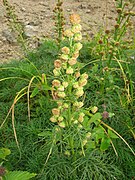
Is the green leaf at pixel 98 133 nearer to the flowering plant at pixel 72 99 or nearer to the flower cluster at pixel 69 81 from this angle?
the flowering plant at pixel 72 99

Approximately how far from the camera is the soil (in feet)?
15.5

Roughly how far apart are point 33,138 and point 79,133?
0.73 metres

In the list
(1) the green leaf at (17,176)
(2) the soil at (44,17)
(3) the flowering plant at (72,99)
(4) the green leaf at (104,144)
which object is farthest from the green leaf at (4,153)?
(2) the soil at (44,17)

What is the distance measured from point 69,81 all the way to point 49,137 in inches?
22.7

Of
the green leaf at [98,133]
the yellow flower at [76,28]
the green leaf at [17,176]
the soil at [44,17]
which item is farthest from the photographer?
the soil at [44,17]

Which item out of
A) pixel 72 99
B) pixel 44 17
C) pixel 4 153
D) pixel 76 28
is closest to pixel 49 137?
pixel 4 153

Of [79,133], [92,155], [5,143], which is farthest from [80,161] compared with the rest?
[5,143]

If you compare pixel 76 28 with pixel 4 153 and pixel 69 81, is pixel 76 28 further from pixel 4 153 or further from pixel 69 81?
pixel 4 153

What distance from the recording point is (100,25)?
5.00 meters

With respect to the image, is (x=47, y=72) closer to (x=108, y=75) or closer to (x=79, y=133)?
(x=108, y=75)

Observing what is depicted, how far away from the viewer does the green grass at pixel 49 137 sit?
2312 millimetres

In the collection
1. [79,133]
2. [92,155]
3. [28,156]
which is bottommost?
Answer: [28,156]

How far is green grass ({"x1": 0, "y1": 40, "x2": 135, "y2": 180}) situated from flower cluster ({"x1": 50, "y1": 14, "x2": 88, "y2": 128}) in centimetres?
22

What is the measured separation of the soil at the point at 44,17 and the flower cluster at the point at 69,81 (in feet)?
7.92
